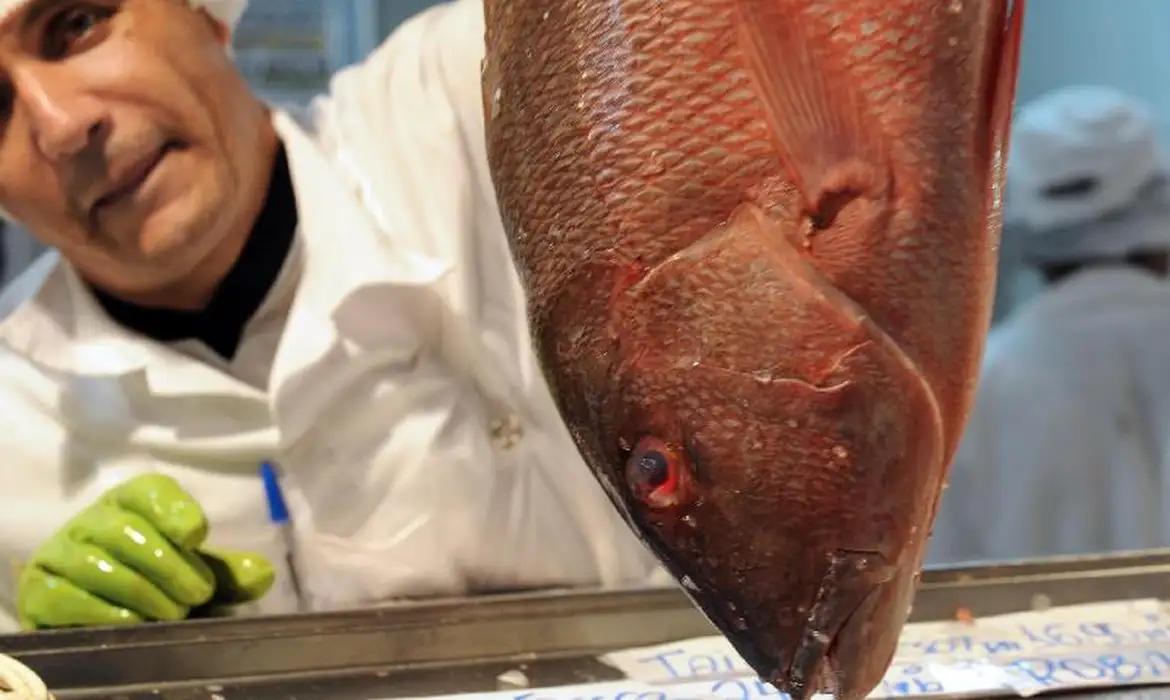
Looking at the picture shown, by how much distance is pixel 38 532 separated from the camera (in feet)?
2.70

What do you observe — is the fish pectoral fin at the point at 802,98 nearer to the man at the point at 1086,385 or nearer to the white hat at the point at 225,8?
the white hat at the point at 225,8

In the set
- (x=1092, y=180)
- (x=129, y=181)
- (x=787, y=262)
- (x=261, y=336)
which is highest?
(x=787, y=262)

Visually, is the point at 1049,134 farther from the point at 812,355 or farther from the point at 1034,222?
the point at 812,355

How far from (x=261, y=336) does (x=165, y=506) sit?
20 centimetres

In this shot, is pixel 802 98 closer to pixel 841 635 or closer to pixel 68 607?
pixel 841 635

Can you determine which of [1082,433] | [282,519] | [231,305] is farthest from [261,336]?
[1082,433]

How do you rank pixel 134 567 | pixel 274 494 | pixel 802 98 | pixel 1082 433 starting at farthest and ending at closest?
pixel 1082 433, pixel 274 494, pixel 134 567, pixel 802 98

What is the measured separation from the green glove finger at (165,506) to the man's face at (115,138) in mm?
166

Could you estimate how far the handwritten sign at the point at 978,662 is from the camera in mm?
556

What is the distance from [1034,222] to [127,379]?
5.48 ft

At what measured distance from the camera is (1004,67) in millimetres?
371

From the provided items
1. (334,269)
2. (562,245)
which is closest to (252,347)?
(334,269)

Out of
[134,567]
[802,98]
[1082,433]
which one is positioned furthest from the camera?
[1082,433]

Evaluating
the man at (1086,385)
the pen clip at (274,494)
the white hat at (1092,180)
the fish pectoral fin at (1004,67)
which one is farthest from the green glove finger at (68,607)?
the white hat at (1092,180)
